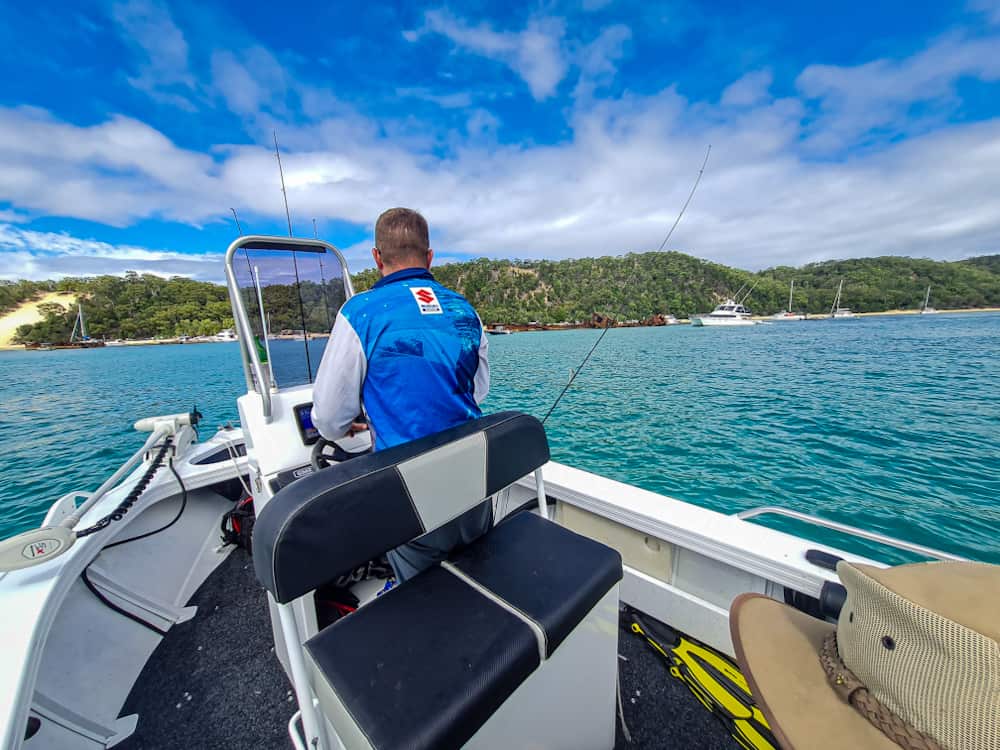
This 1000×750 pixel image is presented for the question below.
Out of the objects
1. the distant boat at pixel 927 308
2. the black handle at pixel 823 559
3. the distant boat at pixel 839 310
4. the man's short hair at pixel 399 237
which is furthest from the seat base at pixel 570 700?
the distant boat at pixel 927 308

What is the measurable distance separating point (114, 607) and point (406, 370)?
2.23m

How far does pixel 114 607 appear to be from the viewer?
1.94 metres

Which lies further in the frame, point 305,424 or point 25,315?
point 25,315

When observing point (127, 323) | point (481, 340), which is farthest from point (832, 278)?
point (127, 323)

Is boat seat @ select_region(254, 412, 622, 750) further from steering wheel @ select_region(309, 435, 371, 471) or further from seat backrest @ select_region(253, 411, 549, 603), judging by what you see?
steering wheel @ select_region(309, 435, 371, 471)

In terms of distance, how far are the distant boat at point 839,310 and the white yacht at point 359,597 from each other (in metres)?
79.6

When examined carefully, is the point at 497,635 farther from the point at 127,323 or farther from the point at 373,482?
the point at 127,323

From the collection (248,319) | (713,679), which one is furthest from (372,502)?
(713,679)

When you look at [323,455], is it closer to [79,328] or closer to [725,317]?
[725,317]

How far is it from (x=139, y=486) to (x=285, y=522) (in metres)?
1.98

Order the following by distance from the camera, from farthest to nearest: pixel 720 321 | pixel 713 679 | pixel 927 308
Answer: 1. pixel 927 308
2. pixel 720 321
3. pixel 713 679

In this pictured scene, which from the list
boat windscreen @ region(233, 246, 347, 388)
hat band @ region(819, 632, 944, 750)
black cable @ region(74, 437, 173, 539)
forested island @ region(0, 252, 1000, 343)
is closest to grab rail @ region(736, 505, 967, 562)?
hat band @ region(819, 632, 944, 750)

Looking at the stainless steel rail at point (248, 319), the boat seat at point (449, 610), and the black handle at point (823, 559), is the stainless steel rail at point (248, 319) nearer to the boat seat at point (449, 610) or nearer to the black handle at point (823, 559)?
the boat seat at point (449, 610)

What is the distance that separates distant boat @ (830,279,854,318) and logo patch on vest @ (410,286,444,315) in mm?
80489
